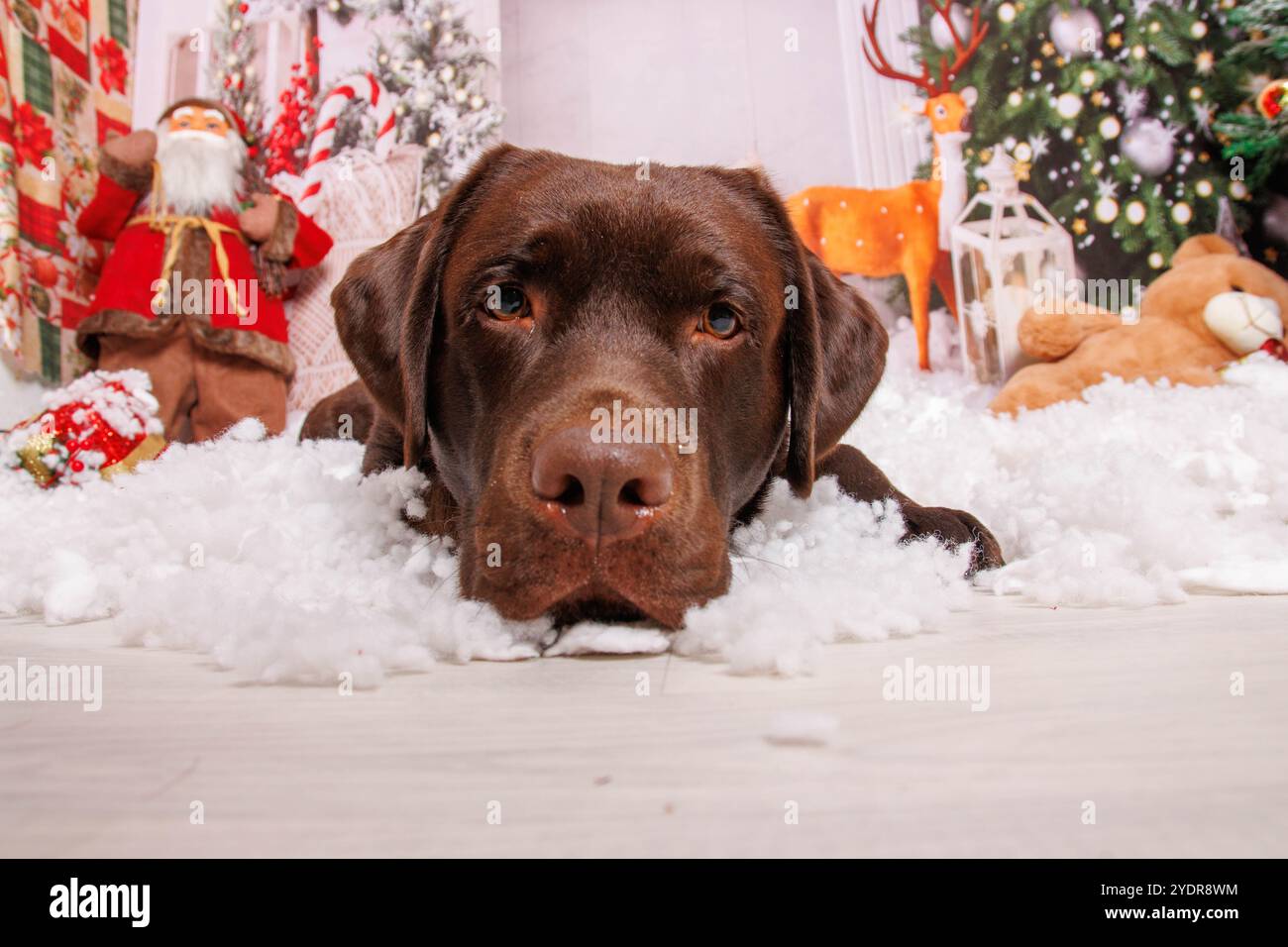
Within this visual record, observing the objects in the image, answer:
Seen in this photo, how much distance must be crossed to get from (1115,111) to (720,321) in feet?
16.1

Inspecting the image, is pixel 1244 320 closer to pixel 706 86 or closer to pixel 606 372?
pixel 706 86

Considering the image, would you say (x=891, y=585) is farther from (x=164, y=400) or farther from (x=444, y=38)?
(x=444, y=38)

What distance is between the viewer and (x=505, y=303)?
171 cm

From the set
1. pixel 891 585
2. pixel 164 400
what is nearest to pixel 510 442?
pixel 891 585

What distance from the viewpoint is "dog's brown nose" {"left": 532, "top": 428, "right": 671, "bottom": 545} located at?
4.07 ft

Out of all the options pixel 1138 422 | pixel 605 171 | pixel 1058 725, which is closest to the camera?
pixel 1058 725

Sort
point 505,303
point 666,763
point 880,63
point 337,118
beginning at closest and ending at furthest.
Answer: point 666,763 < point 505,303 < point 337,118 < point 880,63

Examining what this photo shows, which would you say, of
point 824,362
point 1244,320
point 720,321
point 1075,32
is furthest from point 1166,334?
point 720,321

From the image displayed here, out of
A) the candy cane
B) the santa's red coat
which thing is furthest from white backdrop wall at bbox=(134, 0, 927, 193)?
the santa's red coat

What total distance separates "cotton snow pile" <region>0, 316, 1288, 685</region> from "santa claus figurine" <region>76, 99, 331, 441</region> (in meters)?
1.28

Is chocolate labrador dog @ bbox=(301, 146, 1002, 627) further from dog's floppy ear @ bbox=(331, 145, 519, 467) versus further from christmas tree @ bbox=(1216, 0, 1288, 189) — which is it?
christmas tree @ bbox=(1216, 0, 1288, 189)

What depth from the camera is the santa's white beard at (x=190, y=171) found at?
4219mm

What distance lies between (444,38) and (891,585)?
16.1 ft

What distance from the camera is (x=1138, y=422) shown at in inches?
137
